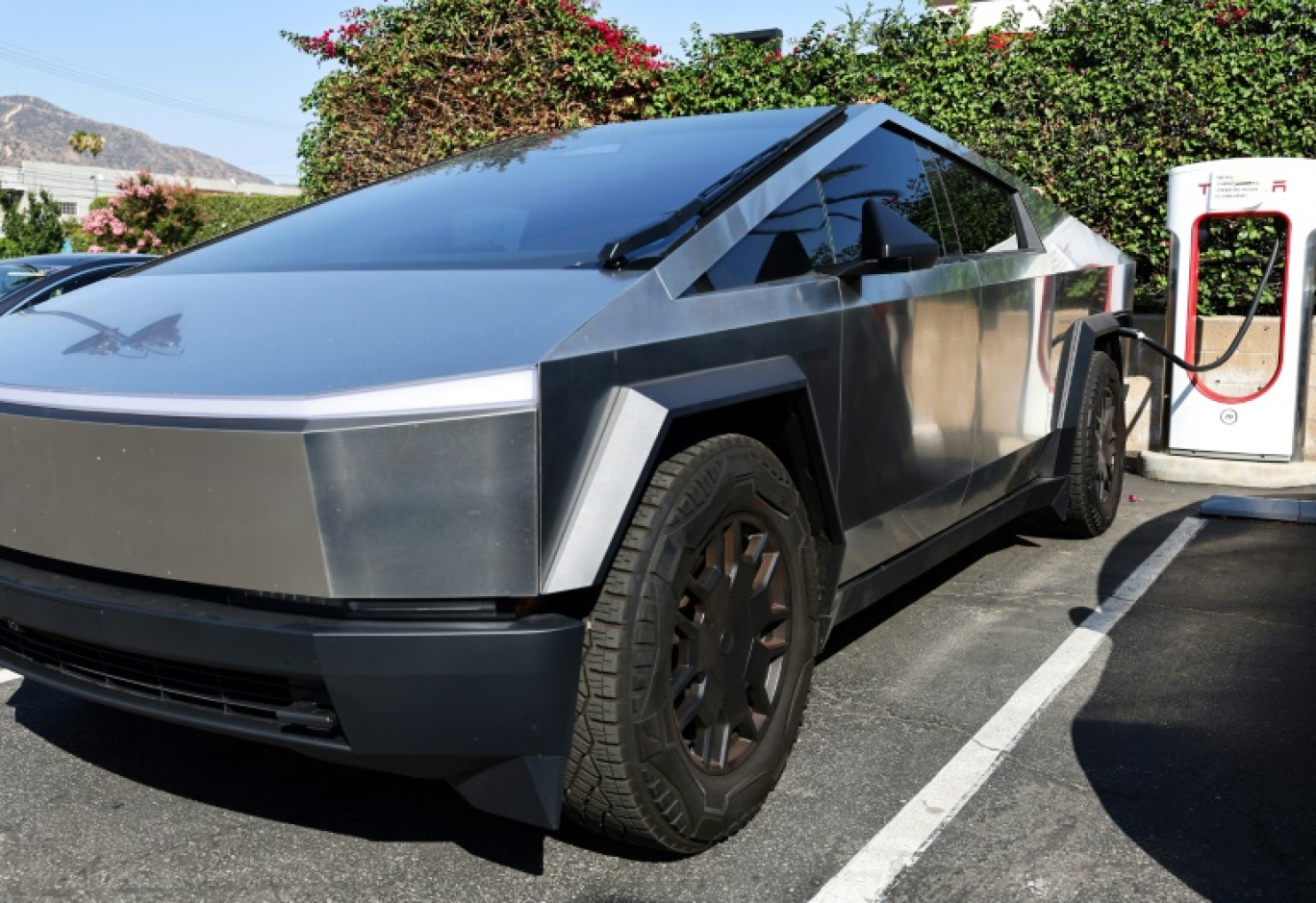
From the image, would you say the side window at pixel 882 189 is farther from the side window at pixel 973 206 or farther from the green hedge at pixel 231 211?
the green hedge at pixel 231 211

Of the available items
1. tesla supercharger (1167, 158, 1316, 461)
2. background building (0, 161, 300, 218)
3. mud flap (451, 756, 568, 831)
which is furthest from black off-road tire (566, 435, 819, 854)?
background building (0, 161, 300, 218)

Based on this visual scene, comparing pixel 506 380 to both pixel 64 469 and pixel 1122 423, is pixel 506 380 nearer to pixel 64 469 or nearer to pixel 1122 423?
pixel 64 469

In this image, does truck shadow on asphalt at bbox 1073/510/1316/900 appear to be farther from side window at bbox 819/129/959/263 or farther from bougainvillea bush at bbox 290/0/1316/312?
bougainvillea bush at bbox 290/0/1316/312

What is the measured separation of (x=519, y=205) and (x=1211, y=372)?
5.30 m

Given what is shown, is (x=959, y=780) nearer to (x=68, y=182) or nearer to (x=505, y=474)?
(x=505, y=474)

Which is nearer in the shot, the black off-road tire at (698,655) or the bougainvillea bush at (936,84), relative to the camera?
the black off-road tire at (698,655)

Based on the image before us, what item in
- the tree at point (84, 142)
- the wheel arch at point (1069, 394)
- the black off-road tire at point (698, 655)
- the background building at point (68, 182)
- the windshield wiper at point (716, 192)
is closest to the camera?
the black off-road tire at point (698, 655)

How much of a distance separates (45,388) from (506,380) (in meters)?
0.97

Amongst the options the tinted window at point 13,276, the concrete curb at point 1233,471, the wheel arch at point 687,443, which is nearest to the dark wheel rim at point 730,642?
the wheel arch at point 687,443

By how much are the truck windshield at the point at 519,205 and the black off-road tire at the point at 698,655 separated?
595 millimetres

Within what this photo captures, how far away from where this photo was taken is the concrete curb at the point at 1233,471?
6.84m

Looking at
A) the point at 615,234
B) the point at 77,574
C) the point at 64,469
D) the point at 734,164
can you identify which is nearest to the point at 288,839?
the point at 77,574

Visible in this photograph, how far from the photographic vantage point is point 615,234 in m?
2.88

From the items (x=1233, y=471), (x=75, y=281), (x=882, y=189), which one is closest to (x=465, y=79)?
(x=75, y=281)
